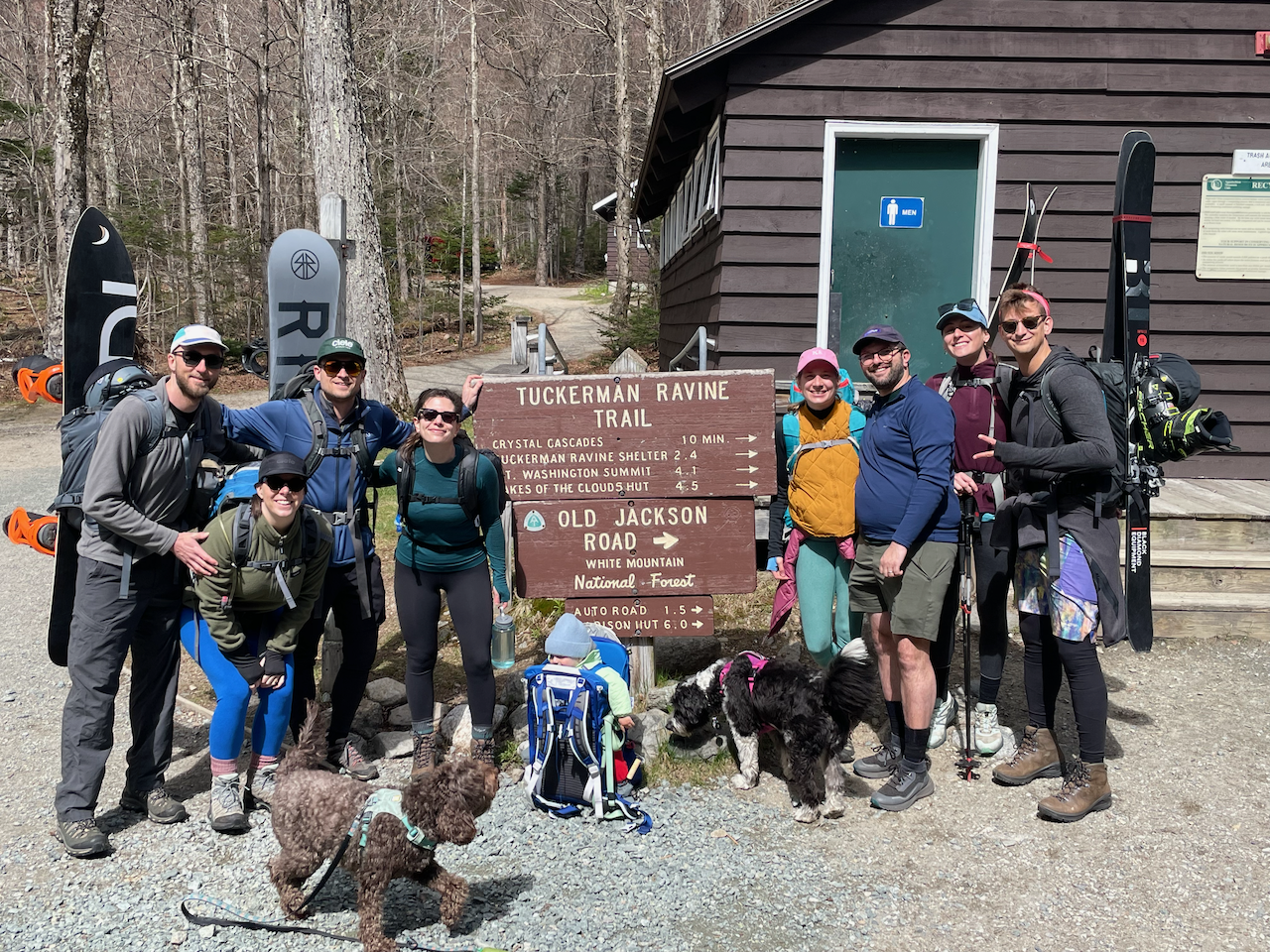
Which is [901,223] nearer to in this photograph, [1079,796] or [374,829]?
[1079,796]

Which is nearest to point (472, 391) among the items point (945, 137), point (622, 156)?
point (945, 137)

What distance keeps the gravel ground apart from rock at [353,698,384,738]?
366mm

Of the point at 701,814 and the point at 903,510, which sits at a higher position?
the point at 903,510

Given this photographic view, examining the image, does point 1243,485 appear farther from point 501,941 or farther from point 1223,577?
point 501,941

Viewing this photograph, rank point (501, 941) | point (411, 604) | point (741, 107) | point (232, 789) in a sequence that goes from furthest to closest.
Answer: point (741, 107), point (411, 604), point (232, 789), point (501, 941)

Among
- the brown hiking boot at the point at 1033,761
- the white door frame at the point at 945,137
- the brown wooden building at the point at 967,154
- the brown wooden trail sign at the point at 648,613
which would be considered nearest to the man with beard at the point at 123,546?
the brown wooden trail sign at the point at 648,613

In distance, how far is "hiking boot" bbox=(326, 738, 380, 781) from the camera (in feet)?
14.0

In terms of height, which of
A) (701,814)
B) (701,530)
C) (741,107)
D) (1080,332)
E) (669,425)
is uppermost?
(741,107)

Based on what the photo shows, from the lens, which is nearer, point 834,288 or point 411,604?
point 411,604

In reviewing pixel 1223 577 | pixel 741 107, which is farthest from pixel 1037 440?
pixel 741 107

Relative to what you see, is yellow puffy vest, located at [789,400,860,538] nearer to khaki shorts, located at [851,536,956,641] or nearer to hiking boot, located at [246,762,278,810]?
khaki shorts, located at [851,536,956,641]

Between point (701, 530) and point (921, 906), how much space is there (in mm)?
1955

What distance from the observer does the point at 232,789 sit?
378cm

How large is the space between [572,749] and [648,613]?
935mm
